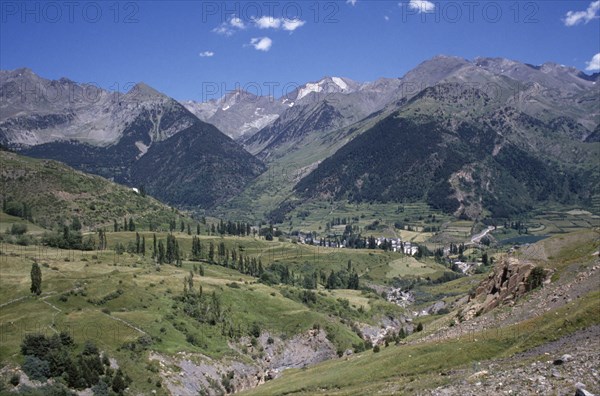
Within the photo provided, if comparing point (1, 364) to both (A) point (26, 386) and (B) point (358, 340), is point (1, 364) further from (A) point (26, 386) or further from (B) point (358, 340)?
(B) point (358, 340)

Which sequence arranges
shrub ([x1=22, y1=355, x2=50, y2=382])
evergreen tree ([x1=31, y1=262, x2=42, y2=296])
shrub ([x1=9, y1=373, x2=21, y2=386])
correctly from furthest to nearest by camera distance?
evergreen tree ([x1=31, y1=262, x2=42, y2=296])
shrub ([x1=22, y1=355, x2=50, y2=382])
shrub ([x1=9, y1=373, x2=21, y2=386])

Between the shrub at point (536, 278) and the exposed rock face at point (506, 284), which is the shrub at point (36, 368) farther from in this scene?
the shrub at point (536, 278)

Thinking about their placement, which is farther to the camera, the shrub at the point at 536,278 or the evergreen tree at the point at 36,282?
the evergreen tree at the point at 36,282

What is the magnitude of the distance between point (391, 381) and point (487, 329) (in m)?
19.6

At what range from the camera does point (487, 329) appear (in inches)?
2781

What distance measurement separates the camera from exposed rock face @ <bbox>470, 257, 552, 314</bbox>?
80.4 m

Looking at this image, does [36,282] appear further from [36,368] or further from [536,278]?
[536,278]

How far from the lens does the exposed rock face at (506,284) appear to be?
80438 mm

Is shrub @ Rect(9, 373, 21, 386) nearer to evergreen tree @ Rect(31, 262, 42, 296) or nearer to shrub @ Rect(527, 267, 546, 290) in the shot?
evergreen tree @ Rect(31, 262, 42, 296)

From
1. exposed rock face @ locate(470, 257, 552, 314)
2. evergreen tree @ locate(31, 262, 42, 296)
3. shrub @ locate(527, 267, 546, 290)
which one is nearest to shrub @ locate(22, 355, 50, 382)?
evergreen tree @ locate(31, 262, 42, 296)

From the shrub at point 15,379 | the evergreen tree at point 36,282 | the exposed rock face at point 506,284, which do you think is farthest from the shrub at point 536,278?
the evergreen tree at point 36,282

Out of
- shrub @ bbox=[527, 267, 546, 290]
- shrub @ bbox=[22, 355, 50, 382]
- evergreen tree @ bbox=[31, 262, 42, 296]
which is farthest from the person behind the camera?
evergreen tree @ bbox=[31, 262, 42, 296]

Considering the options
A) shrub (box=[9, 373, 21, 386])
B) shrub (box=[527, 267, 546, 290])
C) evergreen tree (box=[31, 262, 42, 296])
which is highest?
shrub (box=[527, 267, 546, 290])

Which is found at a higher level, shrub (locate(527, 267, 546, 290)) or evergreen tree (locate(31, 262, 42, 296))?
shrub (locate(527, 267, 546, 290))
